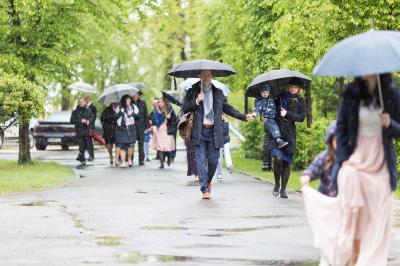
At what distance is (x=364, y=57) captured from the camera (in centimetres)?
749

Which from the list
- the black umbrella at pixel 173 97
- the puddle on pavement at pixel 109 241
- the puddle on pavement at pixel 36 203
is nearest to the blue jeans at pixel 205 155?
the puddle on pavement at pixel 36 203

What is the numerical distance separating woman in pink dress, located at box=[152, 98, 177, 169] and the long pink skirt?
17.6 meters

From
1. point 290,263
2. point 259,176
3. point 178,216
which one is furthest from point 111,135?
point 290,263

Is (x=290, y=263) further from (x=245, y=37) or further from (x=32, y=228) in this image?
(x=245, y=37)

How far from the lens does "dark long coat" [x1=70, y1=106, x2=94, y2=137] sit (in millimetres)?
27031

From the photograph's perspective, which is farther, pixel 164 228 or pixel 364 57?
pixel 164 228

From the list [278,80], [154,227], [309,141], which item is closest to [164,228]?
[154,227]

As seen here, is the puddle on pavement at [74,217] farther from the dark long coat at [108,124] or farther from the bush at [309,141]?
the dark long coat at [108,124]

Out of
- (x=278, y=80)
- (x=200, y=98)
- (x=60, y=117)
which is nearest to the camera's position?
(x=200, y=98)

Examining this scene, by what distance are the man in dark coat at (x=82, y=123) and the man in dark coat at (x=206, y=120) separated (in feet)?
38.7

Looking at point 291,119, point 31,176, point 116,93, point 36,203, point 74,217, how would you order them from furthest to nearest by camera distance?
point 116,93 → point 31,176 → point 291,119 → point 36,203 → point 74,217

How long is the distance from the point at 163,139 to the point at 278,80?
10.2 meters

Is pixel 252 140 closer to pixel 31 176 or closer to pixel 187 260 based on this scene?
pixel 31 176

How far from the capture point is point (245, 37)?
28531 mm
